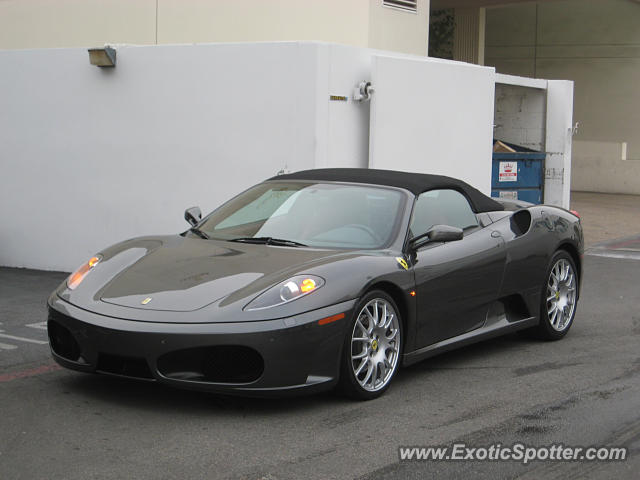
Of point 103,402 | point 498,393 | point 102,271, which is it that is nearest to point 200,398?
point 103,402

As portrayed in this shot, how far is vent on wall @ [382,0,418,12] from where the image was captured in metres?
14.4

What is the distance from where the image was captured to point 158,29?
1485 cm

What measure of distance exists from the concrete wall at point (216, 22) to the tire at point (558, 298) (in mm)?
7194

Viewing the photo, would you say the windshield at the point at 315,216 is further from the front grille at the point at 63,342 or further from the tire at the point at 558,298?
the tire at the point at 558,298

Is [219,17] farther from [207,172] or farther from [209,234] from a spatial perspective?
[209,234]

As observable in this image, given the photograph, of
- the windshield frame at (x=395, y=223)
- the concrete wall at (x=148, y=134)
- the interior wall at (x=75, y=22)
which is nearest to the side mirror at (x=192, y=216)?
the windshield frame at (x=395, y=223)

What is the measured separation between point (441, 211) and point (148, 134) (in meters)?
5.44

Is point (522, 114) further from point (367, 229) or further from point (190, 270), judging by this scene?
point (190, 270)

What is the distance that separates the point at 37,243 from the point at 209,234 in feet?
19.3

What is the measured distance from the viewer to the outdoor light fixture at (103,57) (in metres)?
11.0

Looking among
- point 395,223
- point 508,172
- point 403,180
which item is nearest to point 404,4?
point 508,172

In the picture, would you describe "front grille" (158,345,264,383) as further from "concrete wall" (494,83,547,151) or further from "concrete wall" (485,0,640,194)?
"concrete wall" (485,0,640,194)

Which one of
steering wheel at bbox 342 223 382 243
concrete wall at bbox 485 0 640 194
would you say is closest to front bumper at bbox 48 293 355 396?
steering wheel at bbox 342 223 382 243

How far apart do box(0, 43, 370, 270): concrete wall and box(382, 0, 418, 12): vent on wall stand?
3712 mm
